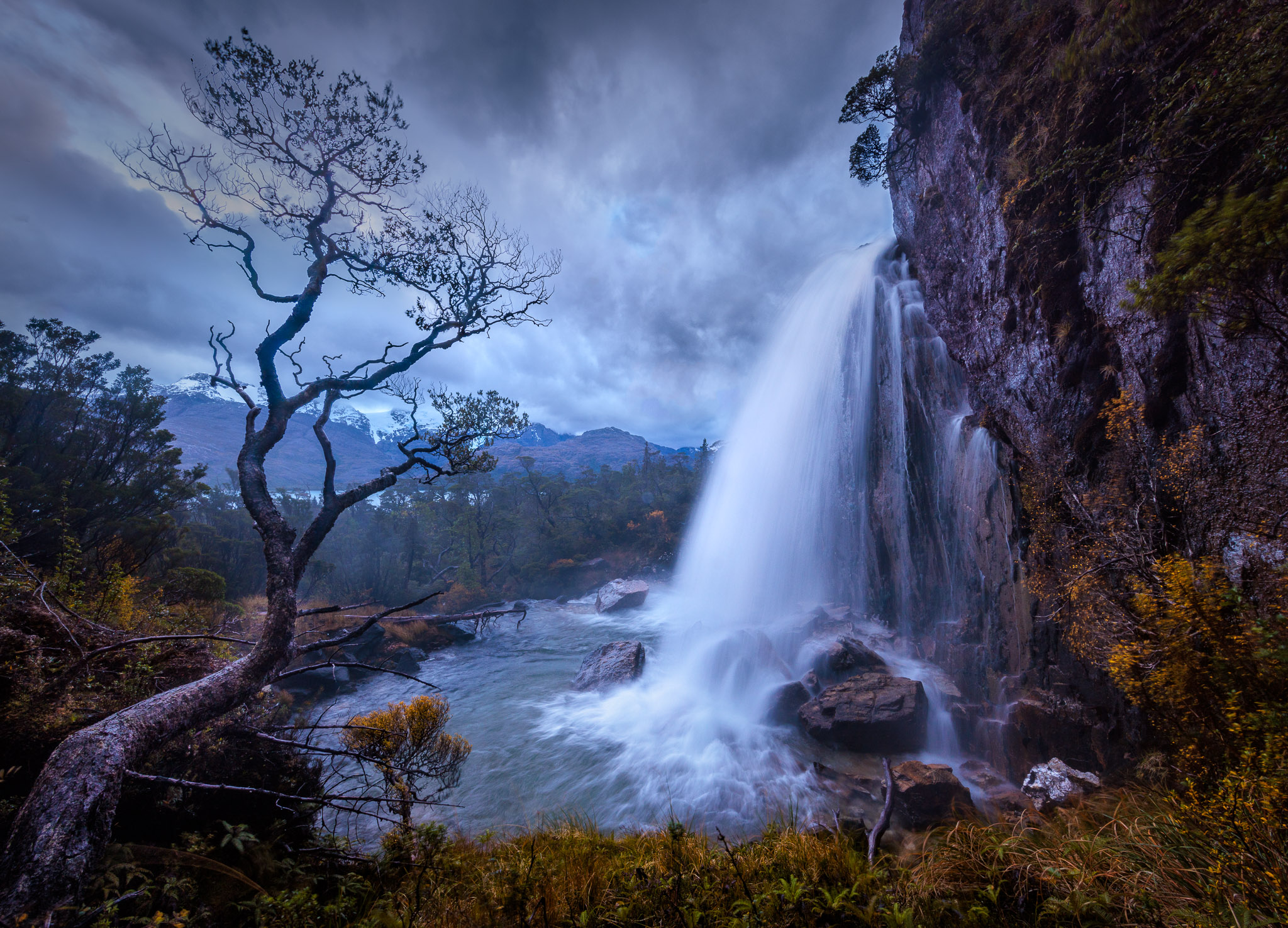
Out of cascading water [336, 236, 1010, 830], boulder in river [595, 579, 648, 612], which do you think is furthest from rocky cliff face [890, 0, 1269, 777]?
boulder in river [595, 579, 648, 612]

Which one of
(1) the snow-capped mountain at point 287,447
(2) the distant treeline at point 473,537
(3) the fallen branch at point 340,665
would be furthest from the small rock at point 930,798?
(1) the snow-capped mountain at point 287,447

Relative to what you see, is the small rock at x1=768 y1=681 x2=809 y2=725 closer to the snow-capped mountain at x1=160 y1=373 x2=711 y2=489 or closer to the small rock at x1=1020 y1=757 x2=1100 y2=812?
the small rock at x1=1020 y1=757 x2=1100 y2=812

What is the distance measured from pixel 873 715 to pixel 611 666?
9.10 meters

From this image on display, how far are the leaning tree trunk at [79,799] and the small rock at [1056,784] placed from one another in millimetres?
11354

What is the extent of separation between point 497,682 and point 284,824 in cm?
1297

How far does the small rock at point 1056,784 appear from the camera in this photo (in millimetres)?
6762

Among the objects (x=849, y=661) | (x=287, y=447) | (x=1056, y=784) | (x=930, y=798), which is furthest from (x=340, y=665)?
(x=287, y=447)

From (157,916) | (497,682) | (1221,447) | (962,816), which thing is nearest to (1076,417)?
(1221,447)

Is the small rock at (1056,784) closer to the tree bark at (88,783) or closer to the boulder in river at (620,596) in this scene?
the tree bark at (88,783)

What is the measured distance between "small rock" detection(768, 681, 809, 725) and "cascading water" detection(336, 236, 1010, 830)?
0.24 m

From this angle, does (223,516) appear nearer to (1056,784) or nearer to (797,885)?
(797,885)

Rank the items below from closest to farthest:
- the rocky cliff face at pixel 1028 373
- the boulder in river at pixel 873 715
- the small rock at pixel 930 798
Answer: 1. the rocky cliff face at pixel 1028 373
2. the small rock at pixel 930 798
3. the boulder in river at pixel 873 715

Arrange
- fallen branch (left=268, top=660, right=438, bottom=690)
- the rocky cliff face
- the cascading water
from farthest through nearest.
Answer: the cascading water, the rocky cliff face, fallen branch (left=268, top=660, right=438, bottom=690)

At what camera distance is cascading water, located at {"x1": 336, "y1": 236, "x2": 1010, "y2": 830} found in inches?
381
